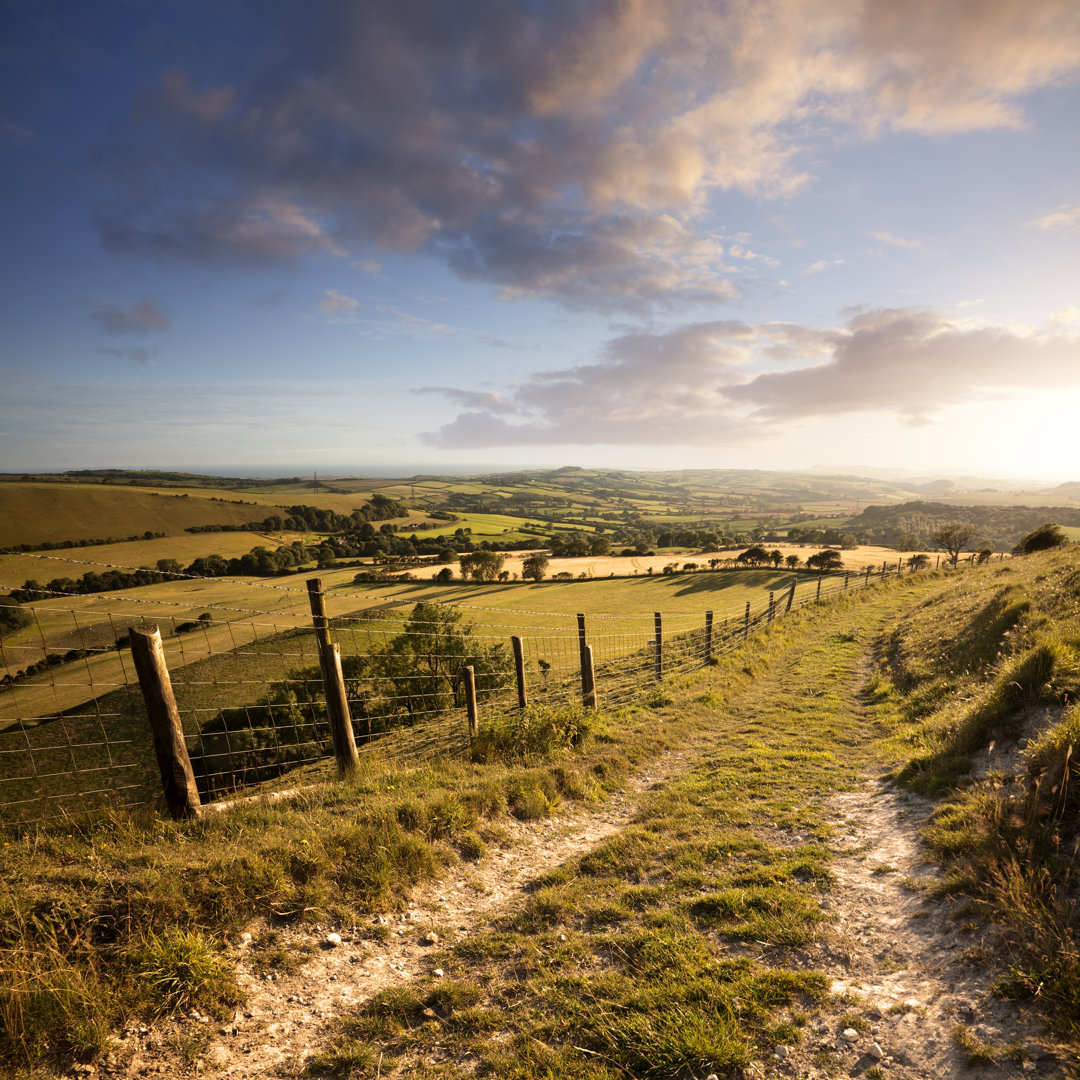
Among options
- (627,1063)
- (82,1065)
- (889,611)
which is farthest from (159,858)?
(889,611)

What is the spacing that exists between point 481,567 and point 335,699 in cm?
6652

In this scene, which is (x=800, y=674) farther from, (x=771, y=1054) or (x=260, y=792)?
(x=260, y=792)

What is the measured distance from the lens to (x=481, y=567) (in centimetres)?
7338

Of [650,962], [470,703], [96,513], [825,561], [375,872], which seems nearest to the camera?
[650,962]

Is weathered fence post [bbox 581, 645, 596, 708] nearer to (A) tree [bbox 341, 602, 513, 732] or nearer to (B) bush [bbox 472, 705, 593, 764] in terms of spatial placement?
(B) bush [bbox 472, 705, 593, 764]

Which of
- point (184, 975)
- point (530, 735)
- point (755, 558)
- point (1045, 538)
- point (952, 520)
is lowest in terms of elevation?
point (952, 520)

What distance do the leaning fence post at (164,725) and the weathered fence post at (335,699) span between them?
5.88 feet

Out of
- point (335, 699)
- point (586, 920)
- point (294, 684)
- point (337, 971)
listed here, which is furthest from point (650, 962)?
point (294, 684)

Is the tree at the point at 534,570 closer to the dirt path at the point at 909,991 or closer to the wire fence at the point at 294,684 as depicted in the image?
the wire fence at the point at 294,684

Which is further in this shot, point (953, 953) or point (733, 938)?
point (733, 938)

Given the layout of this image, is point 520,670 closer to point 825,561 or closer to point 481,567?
point 481,567

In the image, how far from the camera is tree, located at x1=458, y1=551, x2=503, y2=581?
7294cm

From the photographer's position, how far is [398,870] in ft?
17.6

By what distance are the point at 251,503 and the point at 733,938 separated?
123371mm
